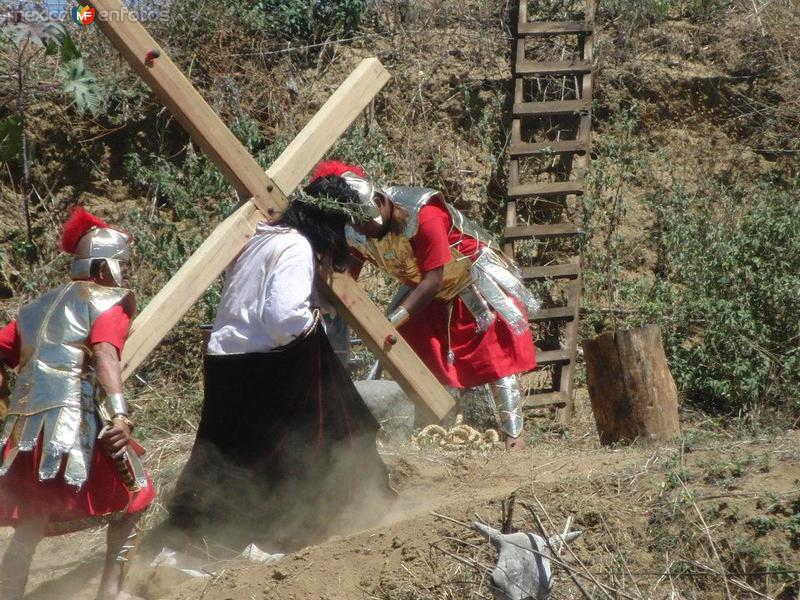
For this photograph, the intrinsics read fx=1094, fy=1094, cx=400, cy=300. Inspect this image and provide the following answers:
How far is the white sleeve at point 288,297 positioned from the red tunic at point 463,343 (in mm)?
1646

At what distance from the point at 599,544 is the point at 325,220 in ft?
5.71

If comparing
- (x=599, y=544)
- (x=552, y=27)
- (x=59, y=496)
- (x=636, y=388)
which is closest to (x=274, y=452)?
(x=59, y=496)

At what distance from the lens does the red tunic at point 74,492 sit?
155 inches

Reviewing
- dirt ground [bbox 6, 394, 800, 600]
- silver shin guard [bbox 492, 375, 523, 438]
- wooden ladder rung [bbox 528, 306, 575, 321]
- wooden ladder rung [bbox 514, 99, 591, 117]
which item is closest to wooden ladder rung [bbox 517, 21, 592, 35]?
wooden ladder rung [bbox 514, 99, 591, 117]

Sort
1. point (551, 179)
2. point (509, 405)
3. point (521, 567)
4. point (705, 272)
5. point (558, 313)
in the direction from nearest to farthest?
point (521, 567) < point (509, 405) < point (705, 272) < point (558, 313) < point (551, 179)

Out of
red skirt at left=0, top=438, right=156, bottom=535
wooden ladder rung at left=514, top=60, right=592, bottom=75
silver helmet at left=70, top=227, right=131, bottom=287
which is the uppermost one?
wooden ladder rung at left=514, top=60, right=592, bottom=75

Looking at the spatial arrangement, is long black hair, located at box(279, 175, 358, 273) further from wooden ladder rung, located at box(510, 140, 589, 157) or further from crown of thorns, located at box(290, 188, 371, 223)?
wooden ladder rung, located at box(510, 140, 589, 157)

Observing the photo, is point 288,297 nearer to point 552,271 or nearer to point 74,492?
point 74,492

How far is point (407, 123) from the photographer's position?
9.48 metres

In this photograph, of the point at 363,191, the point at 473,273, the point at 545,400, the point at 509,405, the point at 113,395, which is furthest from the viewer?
the point at 545,400

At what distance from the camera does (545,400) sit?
28.2 feet

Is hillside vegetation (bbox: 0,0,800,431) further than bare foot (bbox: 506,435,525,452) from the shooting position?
Yes

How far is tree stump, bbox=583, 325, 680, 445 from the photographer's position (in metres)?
5.79

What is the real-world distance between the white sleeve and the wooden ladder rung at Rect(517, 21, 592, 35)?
17.6 ft
